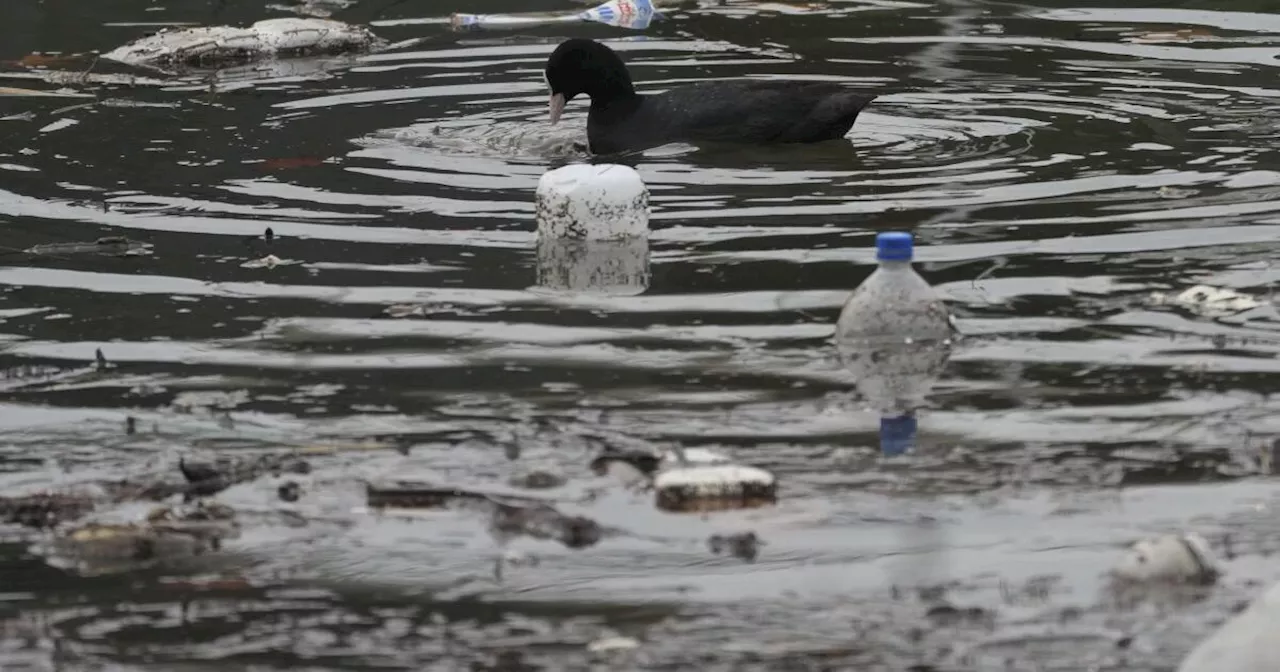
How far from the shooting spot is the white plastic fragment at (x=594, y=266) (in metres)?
8.28

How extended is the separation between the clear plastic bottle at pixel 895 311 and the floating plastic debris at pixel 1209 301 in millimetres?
886

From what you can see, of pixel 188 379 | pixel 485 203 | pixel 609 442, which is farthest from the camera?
pixel 485 203

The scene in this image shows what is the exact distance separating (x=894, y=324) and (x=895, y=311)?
4cm

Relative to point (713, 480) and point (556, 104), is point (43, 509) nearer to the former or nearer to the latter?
point (713, 480)

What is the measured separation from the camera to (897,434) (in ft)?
20.4

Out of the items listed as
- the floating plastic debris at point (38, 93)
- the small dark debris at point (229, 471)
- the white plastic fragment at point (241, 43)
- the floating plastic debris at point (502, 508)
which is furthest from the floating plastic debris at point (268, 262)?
the white plastic fragment at point (241, 43)

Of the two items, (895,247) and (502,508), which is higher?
(895,247)

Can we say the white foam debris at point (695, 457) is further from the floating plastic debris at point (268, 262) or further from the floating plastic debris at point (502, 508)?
the floating plastic debris at point (268, 262)

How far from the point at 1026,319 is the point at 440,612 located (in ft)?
10.0

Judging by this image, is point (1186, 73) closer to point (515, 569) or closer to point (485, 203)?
point (485, 203)

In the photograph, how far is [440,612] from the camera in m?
5.06

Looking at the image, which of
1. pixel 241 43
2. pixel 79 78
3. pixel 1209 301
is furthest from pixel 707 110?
pixel 241 43

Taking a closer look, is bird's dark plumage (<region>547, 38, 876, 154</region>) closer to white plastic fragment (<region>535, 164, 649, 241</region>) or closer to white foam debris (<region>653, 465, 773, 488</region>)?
white plastic fragment (<region>535, 164, 649, 241</region>)

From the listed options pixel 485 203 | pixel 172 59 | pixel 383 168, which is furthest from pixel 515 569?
pixel 172 59
